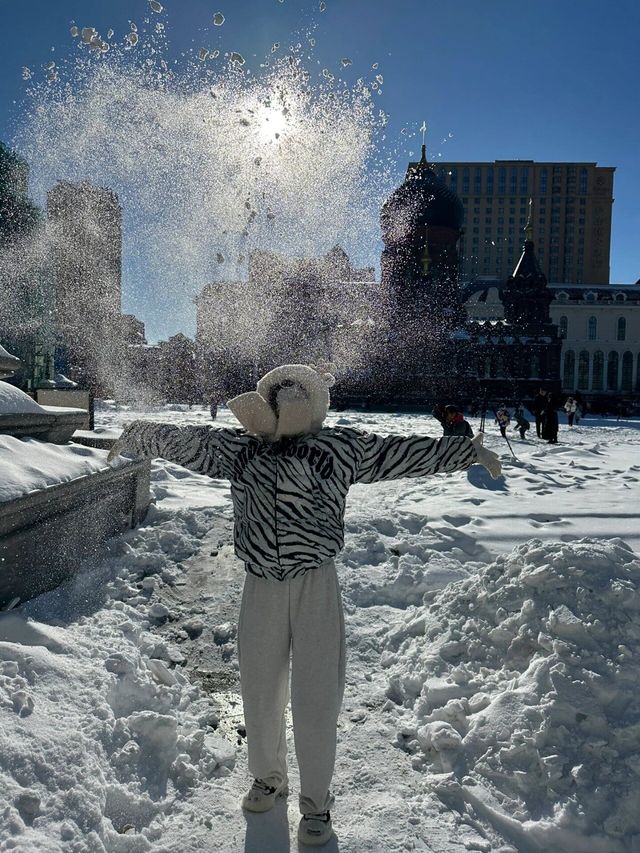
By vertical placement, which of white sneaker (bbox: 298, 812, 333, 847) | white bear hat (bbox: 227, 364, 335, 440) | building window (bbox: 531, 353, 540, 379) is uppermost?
building window (bbox: 531, 353, 540, 379)

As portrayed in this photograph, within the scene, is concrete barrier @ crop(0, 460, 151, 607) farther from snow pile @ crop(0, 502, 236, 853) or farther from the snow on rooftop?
the snow on rooftop

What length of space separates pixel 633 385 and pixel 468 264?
4548 cm

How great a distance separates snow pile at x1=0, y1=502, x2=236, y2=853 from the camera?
2.01m

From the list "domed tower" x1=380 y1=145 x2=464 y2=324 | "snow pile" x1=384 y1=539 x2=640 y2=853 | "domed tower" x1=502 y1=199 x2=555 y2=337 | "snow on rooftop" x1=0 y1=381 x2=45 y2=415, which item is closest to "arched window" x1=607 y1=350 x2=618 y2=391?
"domed tower" x1=502 y1=199 x2=555 y2=337

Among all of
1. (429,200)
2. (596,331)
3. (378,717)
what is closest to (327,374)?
(378,717)

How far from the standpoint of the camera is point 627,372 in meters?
66.1

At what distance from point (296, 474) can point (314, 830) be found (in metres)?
1.25

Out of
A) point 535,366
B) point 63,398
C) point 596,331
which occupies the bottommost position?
point 63,398

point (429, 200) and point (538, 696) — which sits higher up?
point (429, 200)

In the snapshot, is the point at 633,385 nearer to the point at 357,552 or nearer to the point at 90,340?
the point at 90,340

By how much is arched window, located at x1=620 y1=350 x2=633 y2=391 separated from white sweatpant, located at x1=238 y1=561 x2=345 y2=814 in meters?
71.5

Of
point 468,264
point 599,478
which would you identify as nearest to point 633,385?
point 468,264

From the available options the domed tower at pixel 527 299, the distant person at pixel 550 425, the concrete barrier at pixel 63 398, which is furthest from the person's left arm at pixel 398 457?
the domed tower at pixel 527 299

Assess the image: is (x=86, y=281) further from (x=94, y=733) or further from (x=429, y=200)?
(x=94, y=733)
